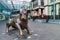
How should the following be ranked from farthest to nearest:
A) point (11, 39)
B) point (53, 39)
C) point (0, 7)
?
point (0, 7)
point (11, 39)
point (53, 39)

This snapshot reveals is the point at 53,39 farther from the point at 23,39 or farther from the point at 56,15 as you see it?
the point at 56,15

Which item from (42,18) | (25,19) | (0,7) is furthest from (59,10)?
(25,19)

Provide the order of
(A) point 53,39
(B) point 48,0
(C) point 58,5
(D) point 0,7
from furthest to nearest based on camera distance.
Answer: (D) point 0,7, (B) point 48,0, (C) point 58,5, (A) point 53,39

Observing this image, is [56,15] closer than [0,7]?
Yes

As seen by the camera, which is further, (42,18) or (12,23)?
(42,18)

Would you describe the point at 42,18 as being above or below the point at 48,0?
below

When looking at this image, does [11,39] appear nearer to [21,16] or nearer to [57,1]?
[21,16]

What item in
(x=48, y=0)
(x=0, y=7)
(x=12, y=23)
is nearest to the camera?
(x=12, y=23)

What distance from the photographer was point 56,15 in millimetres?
38250

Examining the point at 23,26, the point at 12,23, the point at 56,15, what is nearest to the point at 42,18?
the point at 56,15

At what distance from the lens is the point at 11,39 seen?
9.95 m

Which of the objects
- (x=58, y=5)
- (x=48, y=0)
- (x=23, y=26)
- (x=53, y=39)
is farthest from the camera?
(x=48, y=0)

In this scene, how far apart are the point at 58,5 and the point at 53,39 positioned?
96.3ft

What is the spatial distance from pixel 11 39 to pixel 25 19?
1277 millimetres
